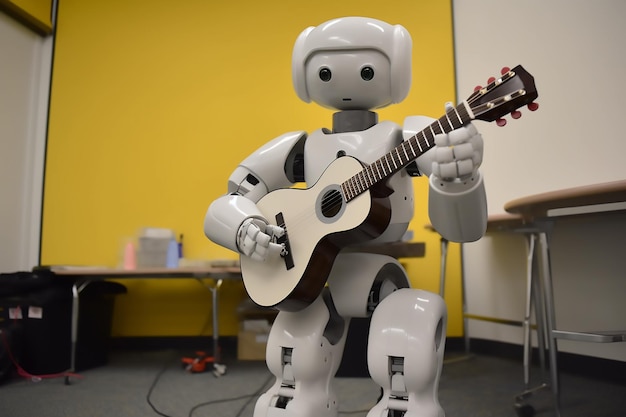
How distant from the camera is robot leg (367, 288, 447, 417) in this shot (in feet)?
3.99

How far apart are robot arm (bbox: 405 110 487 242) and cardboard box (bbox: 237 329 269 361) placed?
2.16 metres

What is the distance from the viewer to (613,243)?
2420 millimetres

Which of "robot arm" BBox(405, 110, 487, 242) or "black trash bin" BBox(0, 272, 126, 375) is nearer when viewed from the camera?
"robot arm" BBox(405, 110, 487, 242)

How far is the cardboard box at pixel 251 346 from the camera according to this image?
10.3 ft

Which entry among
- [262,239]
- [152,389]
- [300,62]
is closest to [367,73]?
[300,62]

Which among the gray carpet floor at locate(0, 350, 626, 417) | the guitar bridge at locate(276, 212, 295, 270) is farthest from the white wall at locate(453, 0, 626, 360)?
the guitar bridge at locate(276, 212, 295, 270)

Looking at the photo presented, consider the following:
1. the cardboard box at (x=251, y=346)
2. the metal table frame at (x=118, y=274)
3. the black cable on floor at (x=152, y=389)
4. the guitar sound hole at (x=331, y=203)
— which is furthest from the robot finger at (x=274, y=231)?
the cardboard box at (x=251, y=346)

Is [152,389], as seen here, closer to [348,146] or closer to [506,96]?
[348,146]

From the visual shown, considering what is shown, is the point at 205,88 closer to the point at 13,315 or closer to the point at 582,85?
the point at 13,315

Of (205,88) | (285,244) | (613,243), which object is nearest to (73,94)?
(205,88)

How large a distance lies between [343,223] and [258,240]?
0.82ft

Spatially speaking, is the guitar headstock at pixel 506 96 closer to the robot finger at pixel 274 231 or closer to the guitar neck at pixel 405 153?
the guitar neck at pixel 405 153

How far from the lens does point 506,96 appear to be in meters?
1.02

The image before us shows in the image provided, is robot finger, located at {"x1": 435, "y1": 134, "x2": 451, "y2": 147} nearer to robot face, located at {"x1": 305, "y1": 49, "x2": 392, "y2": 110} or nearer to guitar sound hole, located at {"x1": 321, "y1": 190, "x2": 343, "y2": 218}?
guitar sound hole, located at {"x1": 321, "y1": 190, "x2": 343, "y2": 218}
